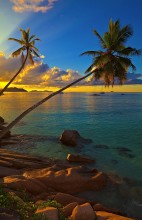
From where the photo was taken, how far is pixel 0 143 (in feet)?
95.9

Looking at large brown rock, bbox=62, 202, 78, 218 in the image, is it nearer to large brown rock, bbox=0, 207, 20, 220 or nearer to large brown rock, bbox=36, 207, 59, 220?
large brown rock, bbox=36, 207, 59, 220

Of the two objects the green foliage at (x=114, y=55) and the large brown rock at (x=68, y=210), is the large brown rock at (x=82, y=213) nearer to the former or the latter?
the large brown rock at (x=68, y=210)

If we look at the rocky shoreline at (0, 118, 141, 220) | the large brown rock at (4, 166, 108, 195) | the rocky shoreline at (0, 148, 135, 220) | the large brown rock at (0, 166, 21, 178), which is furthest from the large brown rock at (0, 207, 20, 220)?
the large brown rock at (0, 166, 21, 178)

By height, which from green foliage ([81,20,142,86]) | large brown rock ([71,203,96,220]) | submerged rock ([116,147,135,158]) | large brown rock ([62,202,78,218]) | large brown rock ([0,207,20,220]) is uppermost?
green foliage ([81,20,142,86])

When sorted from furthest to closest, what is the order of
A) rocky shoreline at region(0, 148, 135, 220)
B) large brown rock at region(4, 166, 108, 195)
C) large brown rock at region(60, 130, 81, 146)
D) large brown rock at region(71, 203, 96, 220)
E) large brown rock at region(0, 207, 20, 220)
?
large brown rock at region(60, 130, 81, 146) < large brown rock at region(4, 166, 108, 195) < rocky shoreline at region(0, 148, 135, 220) < large brown rock at region(71, 203, 96, 220) < large brown rock at region(0, 207, 20, 220)

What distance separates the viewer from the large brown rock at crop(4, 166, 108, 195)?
1416 cm

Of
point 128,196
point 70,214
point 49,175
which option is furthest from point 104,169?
point 70,214

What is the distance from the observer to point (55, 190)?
1535cm

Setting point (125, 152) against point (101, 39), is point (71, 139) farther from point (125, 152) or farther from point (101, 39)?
point (101, 39)

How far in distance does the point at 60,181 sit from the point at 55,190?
80 centimetres

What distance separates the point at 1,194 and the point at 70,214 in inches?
141

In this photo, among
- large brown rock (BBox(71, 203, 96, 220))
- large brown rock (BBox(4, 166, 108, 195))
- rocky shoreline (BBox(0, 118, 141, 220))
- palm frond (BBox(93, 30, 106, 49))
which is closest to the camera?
rocky shoreline (BBox(0, 118, 141, 220))

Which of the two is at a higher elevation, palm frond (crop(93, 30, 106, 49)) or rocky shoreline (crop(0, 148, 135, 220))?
palm frond (crop(93, 30, 106, 49))

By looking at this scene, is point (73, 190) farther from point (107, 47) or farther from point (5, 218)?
point (107, 47)
